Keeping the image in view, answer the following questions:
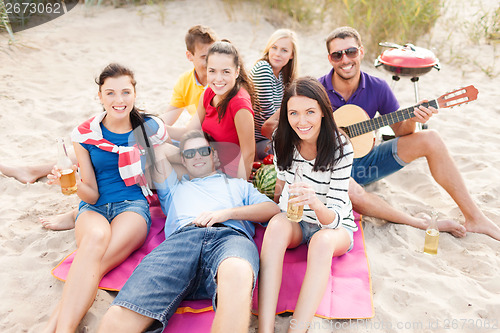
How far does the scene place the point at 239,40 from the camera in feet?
22.0

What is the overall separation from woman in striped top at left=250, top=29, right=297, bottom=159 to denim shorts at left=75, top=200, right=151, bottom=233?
1.26 meters

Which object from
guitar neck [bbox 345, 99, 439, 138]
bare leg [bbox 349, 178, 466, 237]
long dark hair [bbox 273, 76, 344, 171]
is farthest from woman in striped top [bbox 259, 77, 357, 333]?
guitar neck [bbox 345, 99, 439, 138]

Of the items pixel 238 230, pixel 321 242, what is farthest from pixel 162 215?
pixel 321 242

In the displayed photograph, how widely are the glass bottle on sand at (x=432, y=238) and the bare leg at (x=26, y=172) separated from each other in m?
3.01

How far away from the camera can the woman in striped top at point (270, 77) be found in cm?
360

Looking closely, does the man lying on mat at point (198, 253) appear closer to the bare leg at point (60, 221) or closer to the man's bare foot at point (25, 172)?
the bare leg at point (60, 221)

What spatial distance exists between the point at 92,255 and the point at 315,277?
1.21 meters

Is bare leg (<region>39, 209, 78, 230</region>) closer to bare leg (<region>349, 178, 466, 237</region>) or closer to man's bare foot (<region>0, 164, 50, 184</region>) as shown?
man's bare foot (<region>0, 164, 50, 184</region>)

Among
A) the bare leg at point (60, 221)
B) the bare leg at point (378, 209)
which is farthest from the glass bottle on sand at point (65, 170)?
Answer: the bare leg at point (378, 209)

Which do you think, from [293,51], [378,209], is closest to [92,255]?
[378,209]

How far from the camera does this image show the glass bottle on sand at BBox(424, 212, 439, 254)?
9.22ft

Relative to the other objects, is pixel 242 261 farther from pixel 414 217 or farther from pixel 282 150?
pixel 414 217

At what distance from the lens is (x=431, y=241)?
2822 mm

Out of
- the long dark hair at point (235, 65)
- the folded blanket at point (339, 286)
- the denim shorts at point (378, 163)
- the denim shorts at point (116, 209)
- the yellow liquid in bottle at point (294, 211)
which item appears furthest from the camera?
the denim shorts at point (378, 163)
